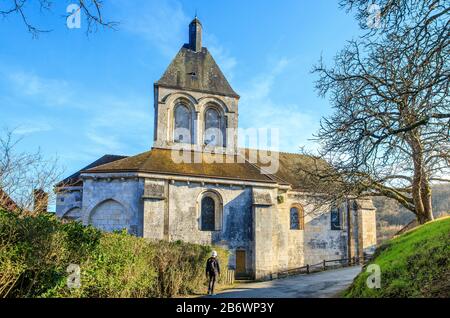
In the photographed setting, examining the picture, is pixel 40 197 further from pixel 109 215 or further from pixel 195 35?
pixel 195 35

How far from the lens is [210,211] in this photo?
2531 cm

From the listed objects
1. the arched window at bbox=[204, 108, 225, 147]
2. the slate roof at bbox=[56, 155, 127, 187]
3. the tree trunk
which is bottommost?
the tree trunk

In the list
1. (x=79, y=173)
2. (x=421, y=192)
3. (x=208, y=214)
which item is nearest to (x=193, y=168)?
(x=208, y=214)

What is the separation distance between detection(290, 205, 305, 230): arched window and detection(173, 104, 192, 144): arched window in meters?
9.24

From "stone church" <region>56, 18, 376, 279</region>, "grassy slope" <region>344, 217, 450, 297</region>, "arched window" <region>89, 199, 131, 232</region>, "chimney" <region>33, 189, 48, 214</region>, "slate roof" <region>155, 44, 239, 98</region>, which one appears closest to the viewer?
"grassy slope" <region>344, 217, 450, 297</region>

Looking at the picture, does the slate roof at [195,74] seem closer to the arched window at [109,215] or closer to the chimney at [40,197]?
the arched window at [109,215]

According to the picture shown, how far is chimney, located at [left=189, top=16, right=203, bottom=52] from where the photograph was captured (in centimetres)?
3244

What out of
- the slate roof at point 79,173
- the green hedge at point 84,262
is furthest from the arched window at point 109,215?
the green hedge at point 84,262

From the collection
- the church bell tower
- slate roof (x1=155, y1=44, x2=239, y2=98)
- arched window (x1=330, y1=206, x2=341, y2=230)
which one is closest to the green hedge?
the church bell tower

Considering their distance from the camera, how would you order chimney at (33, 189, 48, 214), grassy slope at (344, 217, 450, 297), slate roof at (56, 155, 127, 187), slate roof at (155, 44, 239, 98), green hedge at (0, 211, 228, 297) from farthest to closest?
slate roof at (155, 44, 239, 98) < slate roof at (56, 155, 127, 187) < chimney at (33, 189, 48, 214) < green hedge at (0, 211, 228, 297) < grassy slope at (344, 217, 450, 297)

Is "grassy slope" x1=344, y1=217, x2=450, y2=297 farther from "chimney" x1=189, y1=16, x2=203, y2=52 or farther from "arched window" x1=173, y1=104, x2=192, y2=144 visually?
"chimney" x1=189, y1=16, x2=203, y2=52

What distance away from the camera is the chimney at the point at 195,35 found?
3244cm

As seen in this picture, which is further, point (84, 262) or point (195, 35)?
point (195, 35)

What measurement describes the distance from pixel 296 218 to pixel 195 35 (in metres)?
16.7
